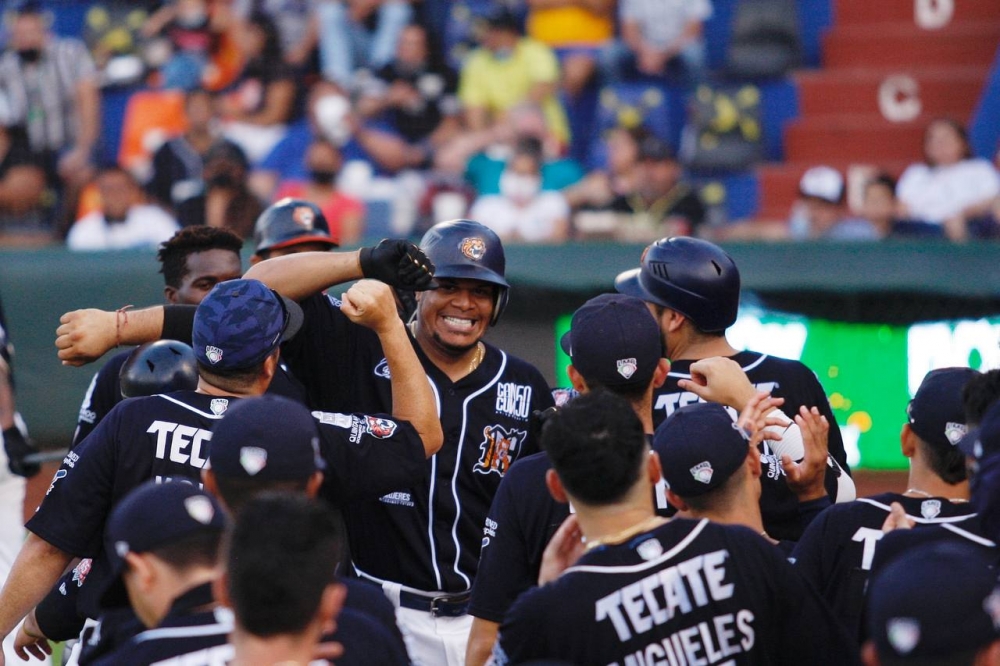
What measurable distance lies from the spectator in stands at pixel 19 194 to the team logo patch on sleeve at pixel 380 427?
9415 mm

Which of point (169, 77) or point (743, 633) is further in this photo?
point (169, 77)

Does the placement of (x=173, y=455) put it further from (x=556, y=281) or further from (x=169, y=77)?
(x=169, y=77)

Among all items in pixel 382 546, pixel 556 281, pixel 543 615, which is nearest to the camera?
pixel 543 615

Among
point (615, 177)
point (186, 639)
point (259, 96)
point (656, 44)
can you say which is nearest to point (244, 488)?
point (186, 639)

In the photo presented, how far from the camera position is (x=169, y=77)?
42.4 feet

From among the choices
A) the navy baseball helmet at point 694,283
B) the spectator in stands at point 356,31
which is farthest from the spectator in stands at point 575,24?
the navy baseball helmet at point 694,283

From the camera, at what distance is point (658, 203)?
11023mm

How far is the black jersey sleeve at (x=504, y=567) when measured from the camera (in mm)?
3650

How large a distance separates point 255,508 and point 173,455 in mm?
1219

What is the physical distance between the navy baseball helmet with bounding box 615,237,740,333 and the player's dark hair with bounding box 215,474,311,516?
1.75m

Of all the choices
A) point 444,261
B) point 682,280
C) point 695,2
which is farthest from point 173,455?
point 695,2

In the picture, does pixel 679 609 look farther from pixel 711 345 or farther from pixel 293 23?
pixel 293 23

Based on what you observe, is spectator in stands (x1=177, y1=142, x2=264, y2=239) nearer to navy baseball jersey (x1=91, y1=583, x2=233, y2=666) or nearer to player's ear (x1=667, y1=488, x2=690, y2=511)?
player's ear (x1=667, y1=488, x2=690, y2=511)

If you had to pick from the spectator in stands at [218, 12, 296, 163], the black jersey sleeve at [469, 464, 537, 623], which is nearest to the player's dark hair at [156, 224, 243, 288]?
the black jersey sleeve at [469, 464, 537, 623]
